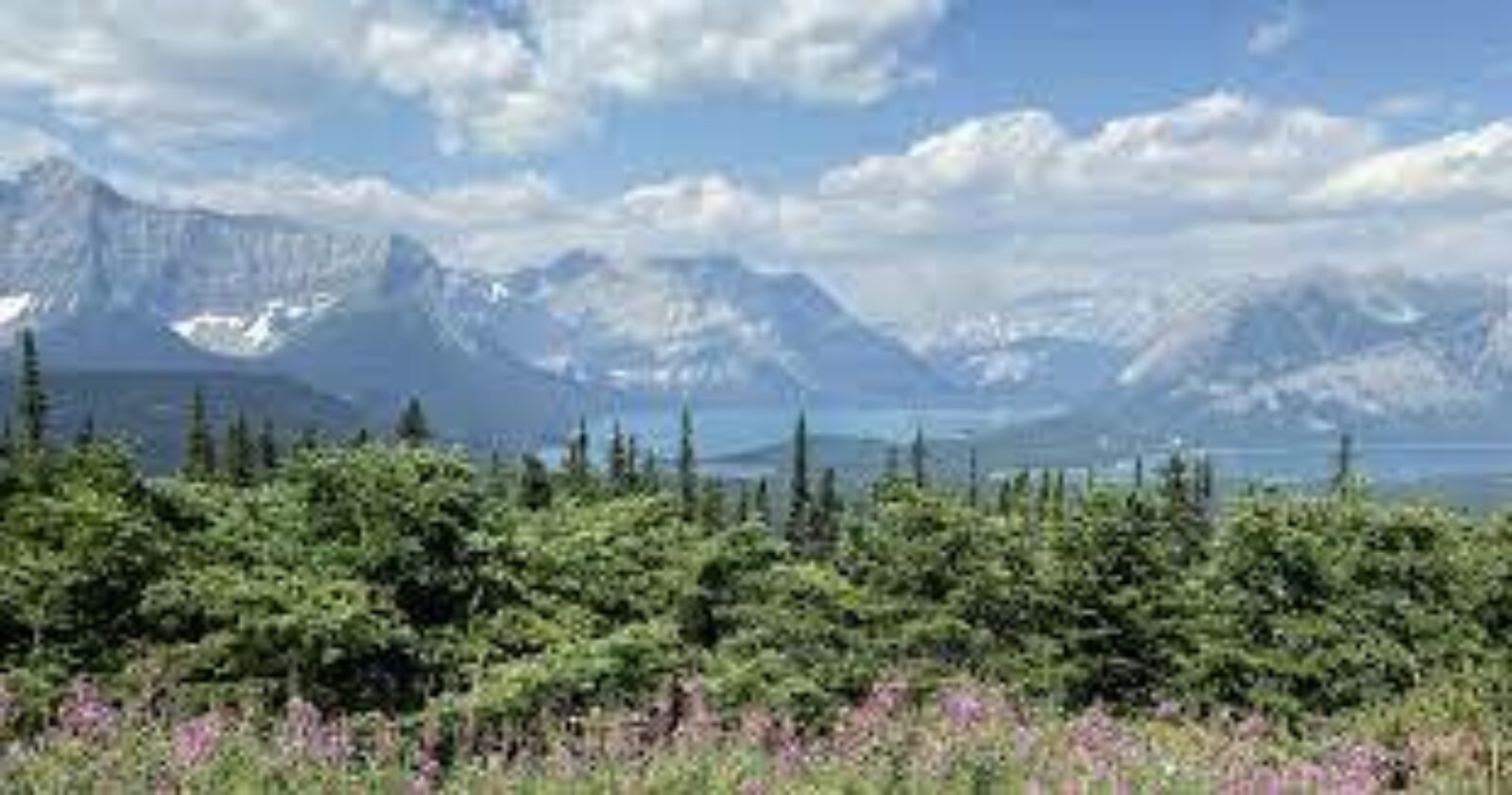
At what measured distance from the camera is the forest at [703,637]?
8.77m

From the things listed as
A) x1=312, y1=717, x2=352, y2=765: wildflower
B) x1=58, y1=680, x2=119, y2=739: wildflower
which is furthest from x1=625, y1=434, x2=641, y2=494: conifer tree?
x1=58, y1=680, x2=119, y2=739: wildflower

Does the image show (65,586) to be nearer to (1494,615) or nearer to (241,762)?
(241,762)

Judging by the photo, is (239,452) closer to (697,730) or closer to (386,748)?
(697,730)

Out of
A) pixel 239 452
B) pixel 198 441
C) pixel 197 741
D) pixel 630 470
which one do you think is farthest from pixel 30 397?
pixel 197 741

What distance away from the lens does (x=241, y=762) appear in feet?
26.5

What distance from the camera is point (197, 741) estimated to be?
317 inches

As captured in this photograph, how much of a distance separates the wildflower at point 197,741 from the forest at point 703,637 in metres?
0.02

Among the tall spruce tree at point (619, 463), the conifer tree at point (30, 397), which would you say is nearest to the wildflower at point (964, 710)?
the tall spruce tree at point (619, 463)

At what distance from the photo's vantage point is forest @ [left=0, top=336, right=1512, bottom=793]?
8766 millimetres

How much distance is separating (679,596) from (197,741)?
1999cm

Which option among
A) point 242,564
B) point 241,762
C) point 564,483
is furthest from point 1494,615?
point 564,483

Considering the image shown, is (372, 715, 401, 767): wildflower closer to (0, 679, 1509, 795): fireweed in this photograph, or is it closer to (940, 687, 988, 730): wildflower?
(0, 679, 1509, 795): fireweed

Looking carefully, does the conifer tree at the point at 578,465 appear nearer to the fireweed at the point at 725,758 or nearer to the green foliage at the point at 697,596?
the green foliage at the point at 697,596

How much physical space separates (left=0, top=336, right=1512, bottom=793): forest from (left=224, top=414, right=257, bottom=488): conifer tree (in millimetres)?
93017
